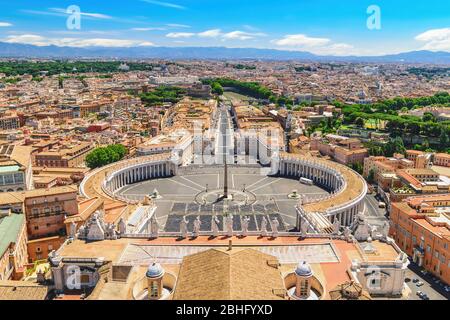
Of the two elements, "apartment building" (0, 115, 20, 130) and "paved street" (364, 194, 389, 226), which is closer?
"paved street" (364, 194, 389, 226)

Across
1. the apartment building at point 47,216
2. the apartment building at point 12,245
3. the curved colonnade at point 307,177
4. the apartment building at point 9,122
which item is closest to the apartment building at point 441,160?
the curved colonnade at point 307,177

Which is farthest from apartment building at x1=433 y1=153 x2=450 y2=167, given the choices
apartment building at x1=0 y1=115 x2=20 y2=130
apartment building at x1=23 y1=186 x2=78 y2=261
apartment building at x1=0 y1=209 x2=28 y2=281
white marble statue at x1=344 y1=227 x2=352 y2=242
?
apartment building at x1=0 y1=115 x2=20 y2=130

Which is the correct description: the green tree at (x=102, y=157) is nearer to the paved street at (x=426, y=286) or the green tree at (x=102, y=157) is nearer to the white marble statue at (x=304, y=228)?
the white marble statue at (x=304, y=228)

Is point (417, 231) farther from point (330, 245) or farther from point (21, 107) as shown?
point (21, 107)

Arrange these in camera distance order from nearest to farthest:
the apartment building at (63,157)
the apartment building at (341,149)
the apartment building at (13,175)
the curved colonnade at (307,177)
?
1. the curved colonnade at (307,177)
2. the apartment building at (13,175)
3. the apartment building at (63,157)
4. the apartment building at (341,149)

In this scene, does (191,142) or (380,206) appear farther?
(191,142)

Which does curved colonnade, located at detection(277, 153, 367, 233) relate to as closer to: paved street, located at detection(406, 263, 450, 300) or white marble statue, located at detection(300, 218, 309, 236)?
white marble statue, located at detection(300, 218, 309, 236)

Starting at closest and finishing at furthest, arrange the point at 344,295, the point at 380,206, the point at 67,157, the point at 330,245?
1. the point at 344,295
2. the point at 330,245
3. the point at 380,206
4. the point at 67,157

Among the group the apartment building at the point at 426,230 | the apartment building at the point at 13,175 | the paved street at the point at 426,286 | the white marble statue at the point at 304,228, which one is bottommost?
the paved street at the point at 426,286

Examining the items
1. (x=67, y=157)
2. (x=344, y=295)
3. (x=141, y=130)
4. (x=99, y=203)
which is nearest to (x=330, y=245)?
(x=344, y=295)
